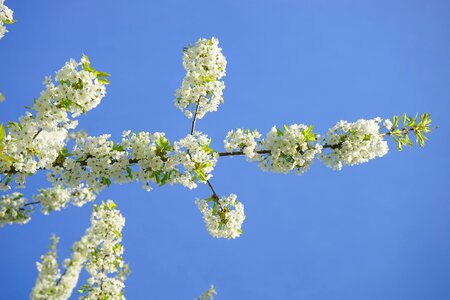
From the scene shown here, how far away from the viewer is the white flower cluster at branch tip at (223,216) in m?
7.45

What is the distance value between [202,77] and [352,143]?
320 cm

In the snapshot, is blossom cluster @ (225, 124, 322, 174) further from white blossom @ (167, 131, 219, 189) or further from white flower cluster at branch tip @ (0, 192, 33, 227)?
white flower cluster at branch tip @ (0, 192, 33, 227)

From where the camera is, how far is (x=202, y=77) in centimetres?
732

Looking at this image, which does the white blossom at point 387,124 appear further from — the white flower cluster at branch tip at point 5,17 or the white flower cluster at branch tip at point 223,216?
the white flower cluster at branch tip at point 5,17

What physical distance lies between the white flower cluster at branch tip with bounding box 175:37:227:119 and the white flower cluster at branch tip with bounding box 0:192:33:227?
12.3 feet

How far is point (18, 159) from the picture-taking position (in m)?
6.09

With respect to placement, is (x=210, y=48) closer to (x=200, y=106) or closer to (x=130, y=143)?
(x=200, y=106)

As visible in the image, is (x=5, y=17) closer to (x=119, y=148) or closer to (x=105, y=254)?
(x=119, y=148)

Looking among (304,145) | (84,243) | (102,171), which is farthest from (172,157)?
(84,243)

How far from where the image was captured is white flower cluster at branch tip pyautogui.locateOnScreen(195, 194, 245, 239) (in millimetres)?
7453

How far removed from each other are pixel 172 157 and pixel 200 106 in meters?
1.70

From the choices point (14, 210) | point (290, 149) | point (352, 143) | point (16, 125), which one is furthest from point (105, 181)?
point (352, 143)

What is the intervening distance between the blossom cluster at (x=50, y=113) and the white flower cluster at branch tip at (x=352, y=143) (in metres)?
4.34

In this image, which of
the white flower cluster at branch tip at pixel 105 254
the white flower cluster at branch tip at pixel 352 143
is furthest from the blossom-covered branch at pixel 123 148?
the white flower cluster at branch tip at pixel 105 254
